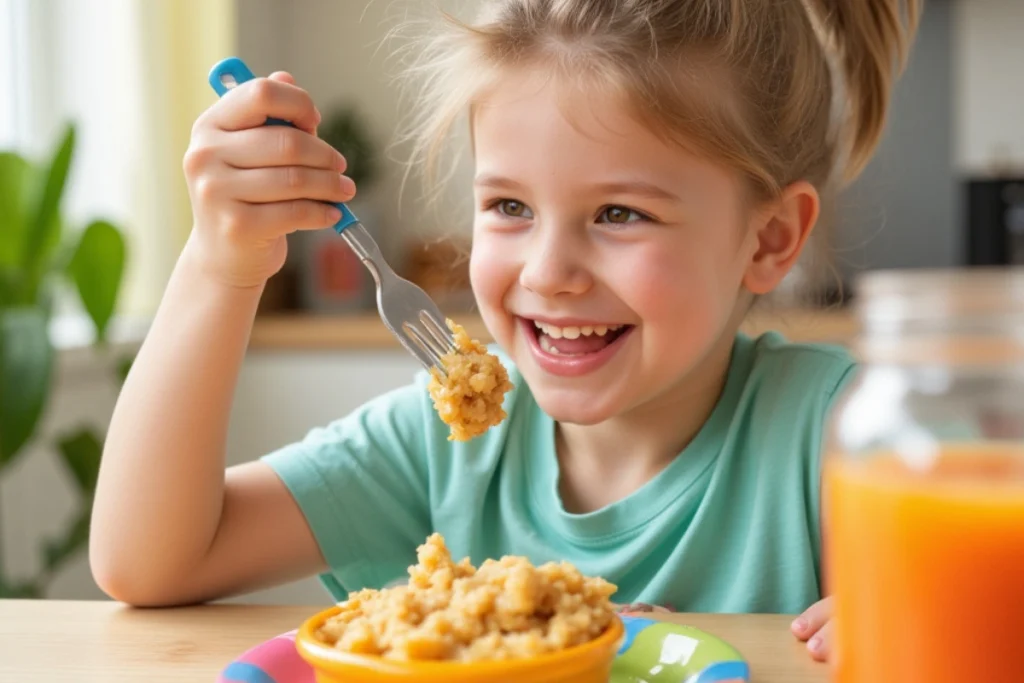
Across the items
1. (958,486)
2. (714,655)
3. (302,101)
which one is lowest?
(714,655)

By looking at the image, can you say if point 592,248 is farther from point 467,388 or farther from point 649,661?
point 649,661

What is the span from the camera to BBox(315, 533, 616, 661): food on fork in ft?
2.02

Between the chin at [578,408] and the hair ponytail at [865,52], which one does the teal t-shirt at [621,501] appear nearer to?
the chin at [578,408]

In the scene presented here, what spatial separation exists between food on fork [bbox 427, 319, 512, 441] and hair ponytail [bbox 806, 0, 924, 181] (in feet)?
2.00

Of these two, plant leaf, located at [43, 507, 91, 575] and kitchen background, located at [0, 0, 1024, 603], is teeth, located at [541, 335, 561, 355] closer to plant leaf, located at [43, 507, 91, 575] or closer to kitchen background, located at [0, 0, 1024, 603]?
kitchen background, located at [0, 0, 1024, 603]

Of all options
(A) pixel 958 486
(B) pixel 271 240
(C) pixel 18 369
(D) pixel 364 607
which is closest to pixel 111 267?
(C) pixel 18 369

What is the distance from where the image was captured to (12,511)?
92.7 inches

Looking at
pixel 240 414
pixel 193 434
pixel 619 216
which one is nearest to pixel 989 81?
pixel 240 414

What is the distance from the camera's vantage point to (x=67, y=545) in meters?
2.19

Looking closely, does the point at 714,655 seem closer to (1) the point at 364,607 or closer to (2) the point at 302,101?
(1) the point at 364,607

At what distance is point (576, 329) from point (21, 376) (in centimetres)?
125

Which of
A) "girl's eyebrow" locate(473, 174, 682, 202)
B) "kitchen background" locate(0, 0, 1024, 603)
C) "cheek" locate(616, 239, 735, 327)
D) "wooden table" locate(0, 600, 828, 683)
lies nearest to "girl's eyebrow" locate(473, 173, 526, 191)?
"girl's eyebrow" locate(473, 174, 682, 202)

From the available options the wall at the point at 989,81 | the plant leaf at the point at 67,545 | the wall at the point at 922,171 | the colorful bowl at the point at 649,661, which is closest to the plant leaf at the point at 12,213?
the plant leaf at the point at 67,545

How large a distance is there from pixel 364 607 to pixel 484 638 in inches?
3.8
